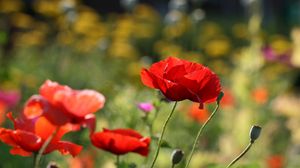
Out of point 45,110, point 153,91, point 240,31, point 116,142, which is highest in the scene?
point 45,110

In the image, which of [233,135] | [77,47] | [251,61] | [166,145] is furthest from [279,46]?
[166,145]

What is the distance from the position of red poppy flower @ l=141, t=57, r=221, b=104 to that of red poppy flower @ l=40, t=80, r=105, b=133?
108 mm

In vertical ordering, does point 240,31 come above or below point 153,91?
below

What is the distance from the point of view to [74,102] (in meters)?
1.50

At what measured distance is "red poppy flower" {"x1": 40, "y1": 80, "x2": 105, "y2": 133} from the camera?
58.6 inches

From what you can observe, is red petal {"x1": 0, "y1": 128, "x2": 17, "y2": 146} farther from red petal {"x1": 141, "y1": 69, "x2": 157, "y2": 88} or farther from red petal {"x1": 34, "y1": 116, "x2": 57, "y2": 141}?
red petal {"x1": 141, "y1": 69, "x2": 157, "y2": 88}

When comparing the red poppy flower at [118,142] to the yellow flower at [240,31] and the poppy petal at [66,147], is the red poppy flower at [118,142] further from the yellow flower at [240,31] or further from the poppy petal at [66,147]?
the yellow flower at [240,31]

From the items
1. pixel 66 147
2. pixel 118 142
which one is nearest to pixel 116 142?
pixel 118 142

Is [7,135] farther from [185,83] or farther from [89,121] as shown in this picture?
[185,83]

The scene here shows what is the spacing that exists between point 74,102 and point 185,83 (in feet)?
0.66

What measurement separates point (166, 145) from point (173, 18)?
18.7ft

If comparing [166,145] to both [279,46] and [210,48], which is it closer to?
[279,46]

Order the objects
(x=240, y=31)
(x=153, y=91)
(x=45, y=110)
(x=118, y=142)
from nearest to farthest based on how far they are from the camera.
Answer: (x=45, y=110) → (x=118, y=142) → (x=153, y=91) → (x=240, y=31)

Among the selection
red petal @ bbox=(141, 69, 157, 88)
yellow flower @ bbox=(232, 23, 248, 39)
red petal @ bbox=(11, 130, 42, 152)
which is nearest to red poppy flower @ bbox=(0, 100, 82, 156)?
red petal @ bbox=(11, 130, 42, 152)
